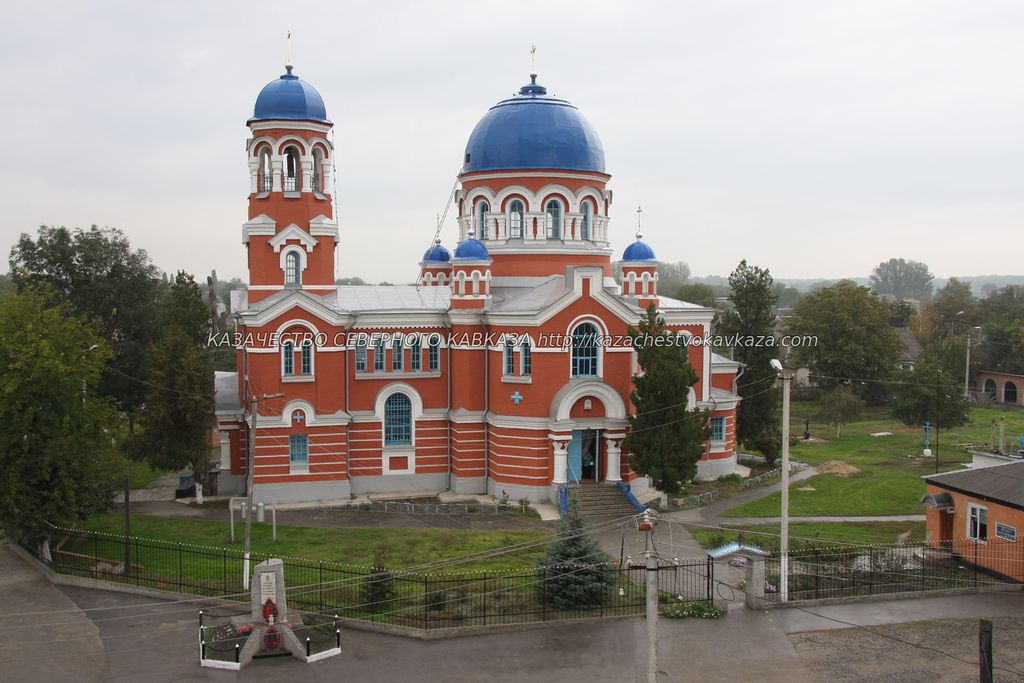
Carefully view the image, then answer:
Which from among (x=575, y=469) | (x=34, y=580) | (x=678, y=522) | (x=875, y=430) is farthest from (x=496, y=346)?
(x=875, y=430)

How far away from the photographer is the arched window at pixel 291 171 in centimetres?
3222

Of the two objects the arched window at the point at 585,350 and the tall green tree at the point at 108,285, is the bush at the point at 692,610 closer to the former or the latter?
the arched window at the point at 585,350

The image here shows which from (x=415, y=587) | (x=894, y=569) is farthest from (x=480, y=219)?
(x=894, y=569)

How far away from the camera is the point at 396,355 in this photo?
31.9 m

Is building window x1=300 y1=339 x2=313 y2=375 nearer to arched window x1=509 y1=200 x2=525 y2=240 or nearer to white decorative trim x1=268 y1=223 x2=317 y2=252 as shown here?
white decorative trim x1=268 y1=223 x2=317 y2=252

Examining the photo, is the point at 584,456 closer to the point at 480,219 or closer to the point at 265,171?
the point at 480,219

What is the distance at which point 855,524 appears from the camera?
28156 mm

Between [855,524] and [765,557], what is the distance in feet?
25.8

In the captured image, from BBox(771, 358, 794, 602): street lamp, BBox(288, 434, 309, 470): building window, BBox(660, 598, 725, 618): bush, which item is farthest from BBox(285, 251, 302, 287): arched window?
BBox(660, 598, 725, 618): bush

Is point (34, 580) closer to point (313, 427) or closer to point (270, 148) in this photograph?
point (313, 427)

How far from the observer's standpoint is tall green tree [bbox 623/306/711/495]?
1130 inches

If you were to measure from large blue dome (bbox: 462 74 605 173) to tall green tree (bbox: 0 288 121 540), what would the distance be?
16427mm

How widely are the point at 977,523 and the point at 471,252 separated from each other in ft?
56.4

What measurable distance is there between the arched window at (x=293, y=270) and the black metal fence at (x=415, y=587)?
37.6ft
